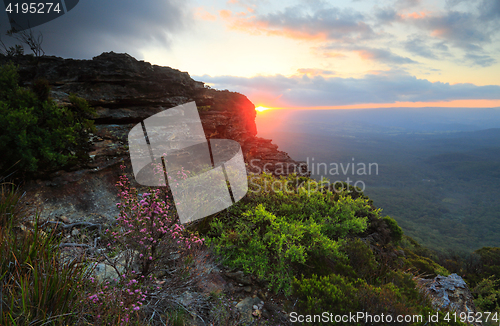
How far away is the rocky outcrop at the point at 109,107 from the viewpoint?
21.6ft

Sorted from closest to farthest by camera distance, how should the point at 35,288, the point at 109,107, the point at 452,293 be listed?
the point at 35,288
the point at 452,293
the point at 109,107

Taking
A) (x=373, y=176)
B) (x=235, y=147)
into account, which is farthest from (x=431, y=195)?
(x=235, y=147)

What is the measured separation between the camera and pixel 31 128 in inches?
242

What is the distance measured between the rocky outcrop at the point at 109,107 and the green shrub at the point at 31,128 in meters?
0.72

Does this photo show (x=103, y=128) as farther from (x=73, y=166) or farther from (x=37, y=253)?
(x=37, y=253)

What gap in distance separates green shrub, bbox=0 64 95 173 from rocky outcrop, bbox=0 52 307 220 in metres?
0.72

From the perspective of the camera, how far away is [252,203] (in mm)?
6512

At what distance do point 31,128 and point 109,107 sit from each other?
419 centimetres

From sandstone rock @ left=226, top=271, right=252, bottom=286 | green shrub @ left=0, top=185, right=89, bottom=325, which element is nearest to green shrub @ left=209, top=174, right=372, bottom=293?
sandstone rock @ left=226, top=271, right=252, bottom=286

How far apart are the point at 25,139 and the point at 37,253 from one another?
5.30 meters

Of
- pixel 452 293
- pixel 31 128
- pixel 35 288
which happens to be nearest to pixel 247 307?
pixel 35 288

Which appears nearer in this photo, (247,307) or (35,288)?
(35,288)

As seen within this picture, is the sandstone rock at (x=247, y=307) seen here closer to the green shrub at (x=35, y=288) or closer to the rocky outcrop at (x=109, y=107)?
the green shrub at (x=35, y=288)

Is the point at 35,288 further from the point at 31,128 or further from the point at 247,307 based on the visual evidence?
the point at 31,128
